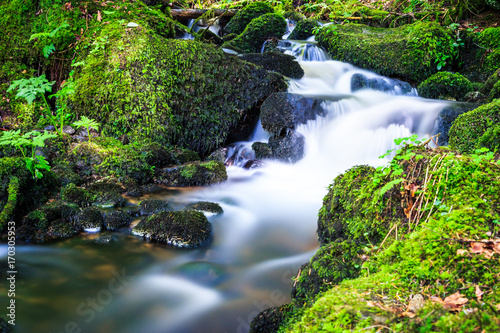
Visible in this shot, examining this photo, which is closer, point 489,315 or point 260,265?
point 489,315

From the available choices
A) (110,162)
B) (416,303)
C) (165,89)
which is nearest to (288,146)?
(165,89)

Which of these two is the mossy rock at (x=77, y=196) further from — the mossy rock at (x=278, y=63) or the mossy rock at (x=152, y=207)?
the mossy rock at (x=278, y=63)

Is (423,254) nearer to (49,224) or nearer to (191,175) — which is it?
(49,224)

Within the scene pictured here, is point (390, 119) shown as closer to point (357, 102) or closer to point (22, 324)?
point (357, 102)

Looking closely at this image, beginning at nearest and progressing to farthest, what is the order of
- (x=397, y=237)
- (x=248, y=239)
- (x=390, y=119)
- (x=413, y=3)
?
1. (x=397, y=237)
2. (x=248, y=239)
3. (x=390, y=119)
4. (x=413, y=3)

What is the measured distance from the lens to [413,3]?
37.2 feet

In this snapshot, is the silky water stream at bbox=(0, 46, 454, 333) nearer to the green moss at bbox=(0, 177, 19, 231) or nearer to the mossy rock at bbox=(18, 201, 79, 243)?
the mossy rock at bbox=(18, 201, 79, 243)

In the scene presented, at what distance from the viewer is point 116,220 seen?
4.17m

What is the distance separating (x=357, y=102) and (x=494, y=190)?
641cm

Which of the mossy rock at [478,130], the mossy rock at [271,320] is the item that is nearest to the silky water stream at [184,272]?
the mossy rock at [271,320]

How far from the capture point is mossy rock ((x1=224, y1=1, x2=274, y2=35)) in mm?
13188

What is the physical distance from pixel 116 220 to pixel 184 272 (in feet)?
4.15

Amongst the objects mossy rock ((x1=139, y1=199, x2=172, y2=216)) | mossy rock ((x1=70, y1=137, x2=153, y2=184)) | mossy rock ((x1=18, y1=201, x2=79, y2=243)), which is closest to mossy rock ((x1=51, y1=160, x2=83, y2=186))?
mossy rock ((x1=70, y1=137, x2=153, y2=184))

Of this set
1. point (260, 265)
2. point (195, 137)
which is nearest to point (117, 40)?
point (195, 137)
